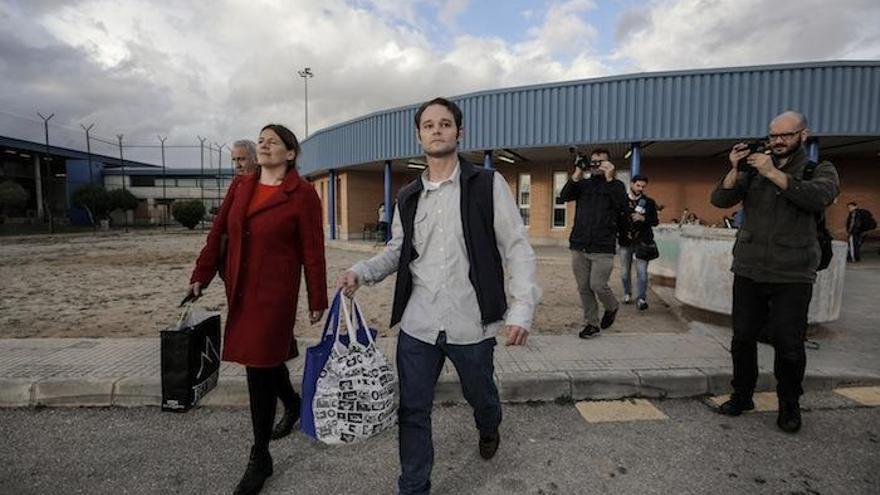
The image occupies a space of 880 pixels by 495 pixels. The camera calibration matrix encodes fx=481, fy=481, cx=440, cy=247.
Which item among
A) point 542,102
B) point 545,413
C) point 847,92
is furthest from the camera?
point 542,102

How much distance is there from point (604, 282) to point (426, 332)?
3.18 meters

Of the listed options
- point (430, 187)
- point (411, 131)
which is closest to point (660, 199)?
point (411, 131)

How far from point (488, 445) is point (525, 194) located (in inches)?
647

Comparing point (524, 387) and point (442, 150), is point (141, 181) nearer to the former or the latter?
point (524, 387)

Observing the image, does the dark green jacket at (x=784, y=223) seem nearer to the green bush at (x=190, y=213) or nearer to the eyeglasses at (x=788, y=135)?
the eyeglasses at (x=788, y=135)

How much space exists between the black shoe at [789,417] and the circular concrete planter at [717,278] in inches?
90.3

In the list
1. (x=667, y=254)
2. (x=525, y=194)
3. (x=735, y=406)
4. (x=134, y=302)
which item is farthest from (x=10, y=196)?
(x=735, y=406)

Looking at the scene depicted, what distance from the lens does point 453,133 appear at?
7.36 ft

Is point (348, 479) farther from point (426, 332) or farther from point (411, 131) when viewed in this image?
point (411, 131)

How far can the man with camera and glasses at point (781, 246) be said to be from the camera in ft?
9.75

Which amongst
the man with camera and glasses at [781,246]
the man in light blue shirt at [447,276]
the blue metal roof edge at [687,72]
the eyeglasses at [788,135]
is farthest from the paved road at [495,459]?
the blue metal roof edge at [687,72]

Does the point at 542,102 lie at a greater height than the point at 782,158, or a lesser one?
greater

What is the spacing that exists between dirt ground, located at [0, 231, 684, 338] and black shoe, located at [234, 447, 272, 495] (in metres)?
2.85

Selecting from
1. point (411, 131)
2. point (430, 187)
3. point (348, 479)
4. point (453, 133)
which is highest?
point (411, 131)
